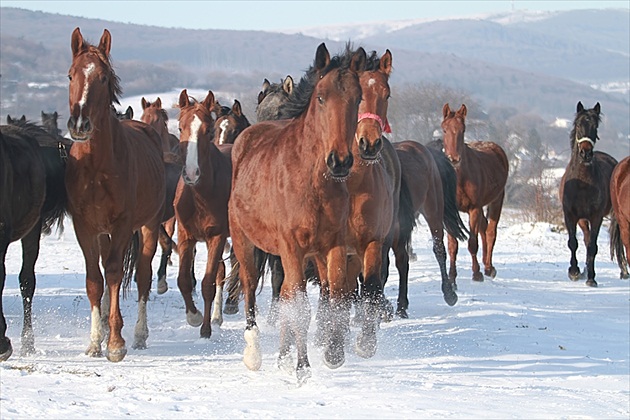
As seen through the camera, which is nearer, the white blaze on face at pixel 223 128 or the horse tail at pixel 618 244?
the white blaze on face at pixel 223 128

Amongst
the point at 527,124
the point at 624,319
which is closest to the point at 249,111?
the point at 624,319

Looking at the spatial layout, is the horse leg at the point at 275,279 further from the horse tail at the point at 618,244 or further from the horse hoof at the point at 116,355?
the horse tail at the point at 618,244

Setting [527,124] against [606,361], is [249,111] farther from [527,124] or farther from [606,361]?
[527,124]

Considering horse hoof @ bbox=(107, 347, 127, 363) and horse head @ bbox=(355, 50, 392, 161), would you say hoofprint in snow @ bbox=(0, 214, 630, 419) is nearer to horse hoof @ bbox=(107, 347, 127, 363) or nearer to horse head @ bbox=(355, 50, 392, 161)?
horse hoof @ bbox=(107, 347, 127, 363)

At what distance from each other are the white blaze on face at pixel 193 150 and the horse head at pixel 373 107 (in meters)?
2.19

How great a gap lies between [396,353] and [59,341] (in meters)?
3.05

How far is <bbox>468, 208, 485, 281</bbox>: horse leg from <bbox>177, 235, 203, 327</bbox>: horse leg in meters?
6.00

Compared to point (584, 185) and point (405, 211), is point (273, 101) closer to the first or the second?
point (405, 211)

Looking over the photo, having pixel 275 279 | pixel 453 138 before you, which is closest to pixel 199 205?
pixel 275 279

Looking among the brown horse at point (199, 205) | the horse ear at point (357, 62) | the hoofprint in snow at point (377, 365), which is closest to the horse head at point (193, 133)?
the brown horse at point (199, 205)

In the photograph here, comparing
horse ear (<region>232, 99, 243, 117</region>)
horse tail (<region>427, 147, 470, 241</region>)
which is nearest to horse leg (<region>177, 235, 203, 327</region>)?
horse ear (<region>232, 99, 243, 117</region>)

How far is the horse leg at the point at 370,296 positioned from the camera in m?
7.33

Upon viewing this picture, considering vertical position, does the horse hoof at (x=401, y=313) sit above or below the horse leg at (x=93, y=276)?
below

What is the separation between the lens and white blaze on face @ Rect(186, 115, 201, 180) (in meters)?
9.00
